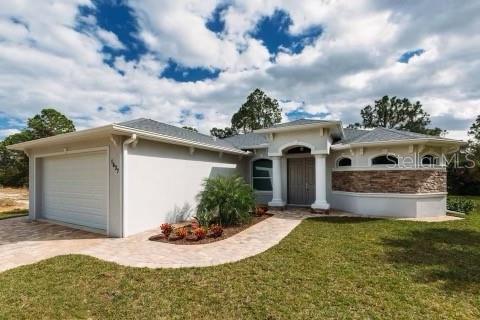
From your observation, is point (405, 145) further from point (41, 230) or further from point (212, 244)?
point (41, 230)

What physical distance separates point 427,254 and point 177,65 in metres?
13.5

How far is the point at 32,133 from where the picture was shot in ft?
97.7

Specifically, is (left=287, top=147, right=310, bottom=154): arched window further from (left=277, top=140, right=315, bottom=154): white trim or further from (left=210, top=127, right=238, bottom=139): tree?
(left=210, top=127, right=238, bottom=139): tree

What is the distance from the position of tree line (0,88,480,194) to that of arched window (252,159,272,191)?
1954 centimetres

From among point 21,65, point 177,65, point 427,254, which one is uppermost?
point 177,65

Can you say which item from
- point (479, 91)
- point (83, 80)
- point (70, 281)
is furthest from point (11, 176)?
point (479, 91)

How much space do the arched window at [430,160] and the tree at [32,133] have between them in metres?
36.0

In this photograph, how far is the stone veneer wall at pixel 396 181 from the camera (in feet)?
33.1

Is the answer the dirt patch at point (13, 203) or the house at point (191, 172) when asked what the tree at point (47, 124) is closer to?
the dirt patch at point (13, 203)

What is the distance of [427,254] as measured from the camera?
18.9 ft

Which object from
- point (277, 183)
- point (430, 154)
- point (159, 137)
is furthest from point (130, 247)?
point (430, 154)

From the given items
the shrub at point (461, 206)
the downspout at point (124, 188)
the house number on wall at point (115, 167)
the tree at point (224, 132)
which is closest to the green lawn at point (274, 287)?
the downspout at point (124, 188)

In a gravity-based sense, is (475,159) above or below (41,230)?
above

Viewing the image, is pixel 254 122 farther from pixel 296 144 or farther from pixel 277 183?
pixel 296 144
